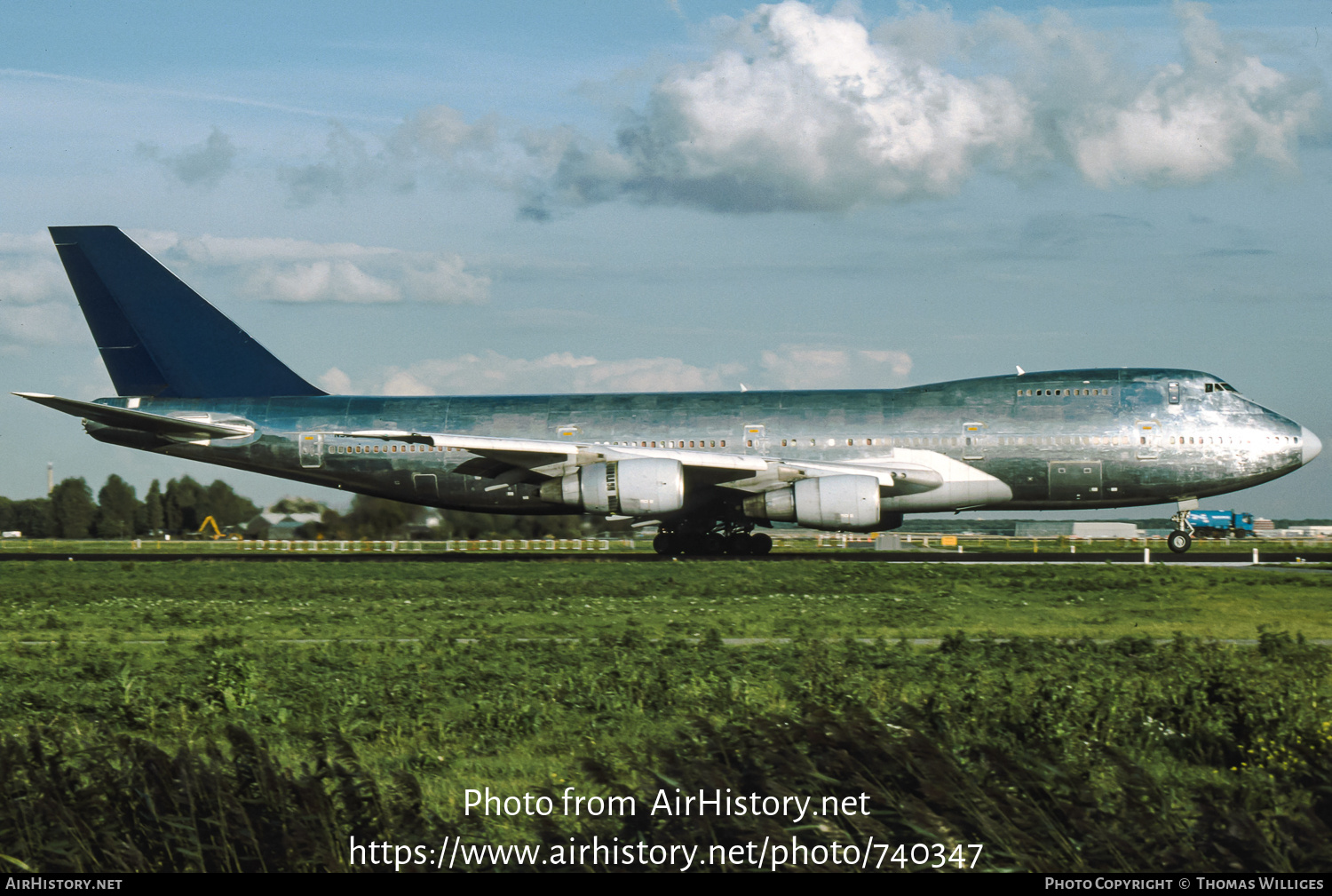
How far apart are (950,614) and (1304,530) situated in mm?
65673

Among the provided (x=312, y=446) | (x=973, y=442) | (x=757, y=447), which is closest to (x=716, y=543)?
(x=757, y=447)

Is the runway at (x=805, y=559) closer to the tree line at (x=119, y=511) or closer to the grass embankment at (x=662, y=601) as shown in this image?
the grass embankment at (x=662, y=601)

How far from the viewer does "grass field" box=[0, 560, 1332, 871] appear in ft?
17.9

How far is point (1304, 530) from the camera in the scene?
73.1m

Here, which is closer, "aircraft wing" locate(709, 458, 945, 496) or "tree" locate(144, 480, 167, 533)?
"aircraft wing" locate(709, 458, 945, 496)

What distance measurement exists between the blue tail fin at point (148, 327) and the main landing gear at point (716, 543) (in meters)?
11.7

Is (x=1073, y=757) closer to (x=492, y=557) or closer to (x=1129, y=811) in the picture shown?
(x=1129, y=811)

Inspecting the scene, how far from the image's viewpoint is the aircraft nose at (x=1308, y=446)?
99.4ft

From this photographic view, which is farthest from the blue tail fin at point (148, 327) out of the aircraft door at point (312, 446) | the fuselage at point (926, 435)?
the fuselage at point (926, 435)

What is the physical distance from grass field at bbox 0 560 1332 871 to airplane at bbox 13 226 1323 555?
7598 mm

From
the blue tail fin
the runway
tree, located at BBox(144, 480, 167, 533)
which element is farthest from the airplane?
tree, located at BBox(144, 480, 167, 533)

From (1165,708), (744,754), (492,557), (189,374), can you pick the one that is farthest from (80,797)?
(189,374)

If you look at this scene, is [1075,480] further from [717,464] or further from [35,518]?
[35,518]

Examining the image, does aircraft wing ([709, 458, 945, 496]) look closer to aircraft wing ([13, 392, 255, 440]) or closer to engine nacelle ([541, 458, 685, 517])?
engine nacelle ([541, 458, 685, 517])
